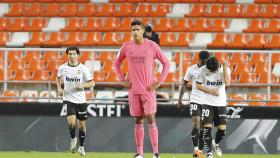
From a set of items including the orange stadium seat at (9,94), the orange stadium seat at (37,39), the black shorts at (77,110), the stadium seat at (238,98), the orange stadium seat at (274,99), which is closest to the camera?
the black shorts at (77,110)

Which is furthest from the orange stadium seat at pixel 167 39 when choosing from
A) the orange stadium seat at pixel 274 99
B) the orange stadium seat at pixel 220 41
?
the orange stadium seat at pixel 274 99

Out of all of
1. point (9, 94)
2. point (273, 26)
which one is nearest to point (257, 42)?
point (273, 26)

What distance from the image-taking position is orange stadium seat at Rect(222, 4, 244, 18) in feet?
80.9

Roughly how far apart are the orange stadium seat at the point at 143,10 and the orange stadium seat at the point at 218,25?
2.07 meters

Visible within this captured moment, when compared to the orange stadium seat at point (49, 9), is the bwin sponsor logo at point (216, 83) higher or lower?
lower

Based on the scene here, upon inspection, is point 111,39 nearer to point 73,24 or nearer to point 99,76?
point 73,24

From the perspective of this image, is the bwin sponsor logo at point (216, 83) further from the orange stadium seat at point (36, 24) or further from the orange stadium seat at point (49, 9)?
the orange stadium seat at point (49, 9)

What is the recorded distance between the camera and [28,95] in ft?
63.5

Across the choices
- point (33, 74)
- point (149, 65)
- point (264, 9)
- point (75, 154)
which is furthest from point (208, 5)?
point (149, 65)

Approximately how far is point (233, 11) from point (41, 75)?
6.95 m

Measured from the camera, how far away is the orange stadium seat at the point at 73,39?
24016 millimetres

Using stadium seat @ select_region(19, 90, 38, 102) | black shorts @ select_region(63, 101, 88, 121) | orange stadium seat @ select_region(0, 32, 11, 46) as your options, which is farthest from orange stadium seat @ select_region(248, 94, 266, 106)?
orange stadium seat @ select_region(0, 32, 11, 46)

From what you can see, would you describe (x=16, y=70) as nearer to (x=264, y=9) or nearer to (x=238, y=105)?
(x=238, y=105)

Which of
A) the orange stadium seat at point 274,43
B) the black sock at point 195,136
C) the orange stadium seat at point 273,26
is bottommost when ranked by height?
the black sock at point 195,136
